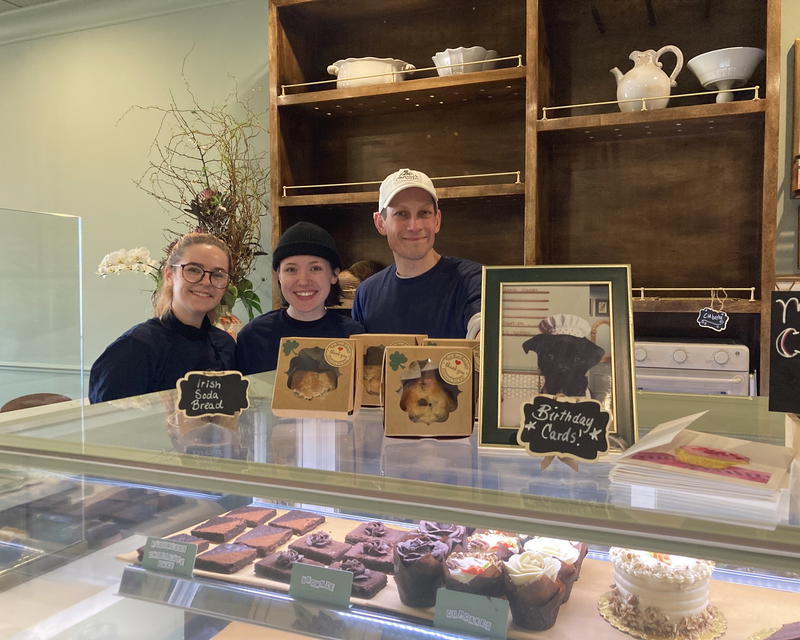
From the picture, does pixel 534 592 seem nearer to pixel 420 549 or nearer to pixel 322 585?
pixel 420 549

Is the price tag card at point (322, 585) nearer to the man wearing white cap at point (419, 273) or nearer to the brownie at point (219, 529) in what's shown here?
the brownie at point (219, 529)

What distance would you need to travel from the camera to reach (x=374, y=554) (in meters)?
1.16

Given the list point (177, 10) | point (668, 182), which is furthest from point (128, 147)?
point (668, 182)

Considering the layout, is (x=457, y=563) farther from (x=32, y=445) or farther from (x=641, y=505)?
(x=32, y=445)

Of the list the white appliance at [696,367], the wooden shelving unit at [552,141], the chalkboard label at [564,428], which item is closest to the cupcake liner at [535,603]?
the chalkboard label at [564,428]

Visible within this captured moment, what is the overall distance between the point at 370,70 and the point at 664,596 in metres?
2.58

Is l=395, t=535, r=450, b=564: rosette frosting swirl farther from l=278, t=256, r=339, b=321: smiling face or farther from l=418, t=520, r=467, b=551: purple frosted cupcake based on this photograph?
l=278, t=256, r=339, b=321: smiling face

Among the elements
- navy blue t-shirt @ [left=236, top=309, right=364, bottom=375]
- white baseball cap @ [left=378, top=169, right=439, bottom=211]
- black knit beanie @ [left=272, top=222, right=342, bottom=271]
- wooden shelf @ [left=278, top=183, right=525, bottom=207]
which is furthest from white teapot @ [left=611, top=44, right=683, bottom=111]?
navy blue t-shirt @ [left=236, top=309, right=364, bottom=375]

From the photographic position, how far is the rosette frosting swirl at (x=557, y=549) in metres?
1.08

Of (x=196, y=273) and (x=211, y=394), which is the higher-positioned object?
(x=196, y=273)

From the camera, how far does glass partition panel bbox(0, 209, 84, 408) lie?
224 cm

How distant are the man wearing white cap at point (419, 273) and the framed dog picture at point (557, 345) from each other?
1333mm

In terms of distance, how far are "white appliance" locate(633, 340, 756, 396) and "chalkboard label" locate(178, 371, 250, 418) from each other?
1819mm

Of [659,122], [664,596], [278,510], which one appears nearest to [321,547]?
[278,510]
